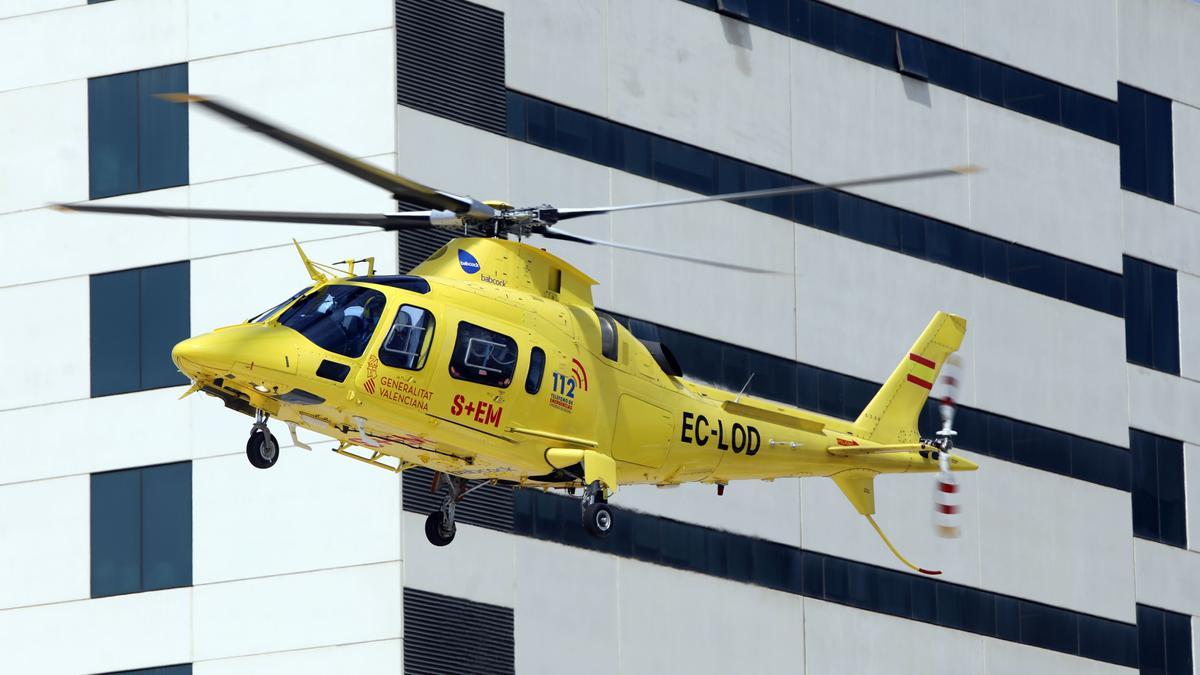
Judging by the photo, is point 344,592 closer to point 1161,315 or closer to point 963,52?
point 963,52

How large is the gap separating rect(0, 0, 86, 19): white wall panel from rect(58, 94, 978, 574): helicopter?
53.1 feet

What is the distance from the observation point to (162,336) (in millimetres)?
39406

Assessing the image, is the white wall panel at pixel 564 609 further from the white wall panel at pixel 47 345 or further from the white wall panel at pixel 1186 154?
the white wall panel at pixel 1186 154

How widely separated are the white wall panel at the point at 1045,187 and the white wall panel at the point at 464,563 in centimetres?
1598

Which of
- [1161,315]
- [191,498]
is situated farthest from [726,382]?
[1161,315]

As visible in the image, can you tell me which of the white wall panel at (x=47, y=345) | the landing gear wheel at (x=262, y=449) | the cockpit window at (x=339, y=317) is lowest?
the landing gear wheel at (x=262, y=449)

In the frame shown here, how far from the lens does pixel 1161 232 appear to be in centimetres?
5434

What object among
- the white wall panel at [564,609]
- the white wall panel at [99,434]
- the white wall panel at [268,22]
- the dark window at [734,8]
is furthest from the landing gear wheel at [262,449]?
the dark window at [734,8]

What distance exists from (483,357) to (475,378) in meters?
0.27

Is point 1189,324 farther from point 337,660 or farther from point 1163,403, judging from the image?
point 337,660

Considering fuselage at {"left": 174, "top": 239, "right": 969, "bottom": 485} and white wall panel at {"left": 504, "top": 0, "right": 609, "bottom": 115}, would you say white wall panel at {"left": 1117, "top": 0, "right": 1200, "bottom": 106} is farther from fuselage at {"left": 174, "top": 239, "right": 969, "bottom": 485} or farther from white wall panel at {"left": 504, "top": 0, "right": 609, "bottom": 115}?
fuselage at {"left": 174, "top": 239, "right": 969, "bottom": 485}

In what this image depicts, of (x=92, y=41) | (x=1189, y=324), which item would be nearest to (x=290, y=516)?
(x=92, y=41)

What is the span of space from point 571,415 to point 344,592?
35.2ft

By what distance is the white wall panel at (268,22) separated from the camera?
39.4 meters
